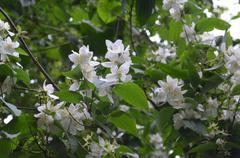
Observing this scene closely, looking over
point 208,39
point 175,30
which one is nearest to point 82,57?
point 208,39

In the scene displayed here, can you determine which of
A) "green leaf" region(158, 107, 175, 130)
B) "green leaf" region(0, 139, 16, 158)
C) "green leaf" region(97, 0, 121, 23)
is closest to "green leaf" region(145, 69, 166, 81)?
"green leaf" region(158, 107, 175, 130)

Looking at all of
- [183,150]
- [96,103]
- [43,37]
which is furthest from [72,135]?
[43,37]

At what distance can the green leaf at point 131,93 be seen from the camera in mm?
1146

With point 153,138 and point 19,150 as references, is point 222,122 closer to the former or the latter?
point 153,138

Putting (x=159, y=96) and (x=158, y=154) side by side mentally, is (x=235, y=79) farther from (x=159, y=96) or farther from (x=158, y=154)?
(x=158, y=154)

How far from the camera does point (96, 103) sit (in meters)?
1.20

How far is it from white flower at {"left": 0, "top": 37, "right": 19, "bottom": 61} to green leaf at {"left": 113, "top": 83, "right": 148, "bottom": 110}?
27 centimetres

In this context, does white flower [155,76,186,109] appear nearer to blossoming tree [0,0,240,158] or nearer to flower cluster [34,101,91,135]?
blossoming tree [0,0,240,158]

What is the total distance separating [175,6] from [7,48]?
0.60 m

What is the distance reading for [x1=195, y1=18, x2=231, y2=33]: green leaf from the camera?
4.96ft

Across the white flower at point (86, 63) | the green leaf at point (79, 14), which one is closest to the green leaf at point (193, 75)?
the white flower at point (86, 63)

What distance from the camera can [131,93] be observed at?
1160 mm

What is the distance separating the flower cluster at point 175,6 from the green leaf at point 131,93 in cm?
48

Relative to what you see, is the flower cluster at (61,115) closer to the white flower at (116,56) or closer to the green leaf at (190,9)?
the white flower at (116,56)
